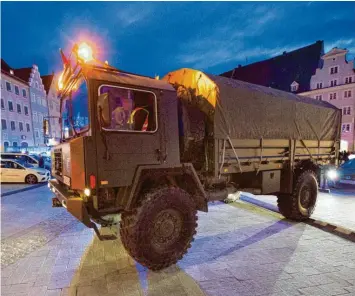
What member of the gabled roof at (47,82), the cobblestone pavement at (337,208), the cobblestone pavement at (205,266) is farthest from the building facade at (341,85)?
the gabled roof at (47,82)

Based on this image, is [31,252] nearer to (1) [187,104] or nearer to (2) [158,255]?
(2) [158,255]

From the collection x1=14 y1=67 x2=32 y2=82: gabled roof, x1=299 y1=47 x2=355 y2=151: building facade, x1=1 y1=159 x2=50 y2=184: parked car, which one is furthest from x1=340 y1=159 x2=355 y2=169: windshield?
x1=14 y1=67 x2=32 y2=82: gabled roof

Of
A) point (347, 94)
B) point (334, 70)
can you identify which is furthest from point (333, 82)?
point (347, 94)

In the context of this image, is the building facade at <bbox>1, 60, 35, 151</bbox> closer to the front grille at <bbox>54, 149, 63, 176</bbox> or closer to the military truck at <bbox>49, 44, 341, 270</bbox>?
the front grille at <bbox>54, 149, 63, 176</bbox>

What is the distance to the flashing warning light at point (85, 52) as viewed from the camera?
12.1 feet

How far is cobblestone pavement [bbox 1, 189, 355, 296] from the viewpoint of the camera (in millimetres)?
3326

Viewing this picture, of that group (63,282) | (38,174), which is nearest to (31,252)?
(63,282)

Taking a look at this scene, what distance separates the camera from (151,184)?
164 inches

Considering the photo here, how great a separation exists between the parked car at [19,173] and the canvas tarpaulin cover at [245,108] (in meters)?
12.5

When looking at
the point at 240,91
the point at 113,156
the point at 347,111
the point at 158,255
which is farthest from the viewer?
the point at 347,111

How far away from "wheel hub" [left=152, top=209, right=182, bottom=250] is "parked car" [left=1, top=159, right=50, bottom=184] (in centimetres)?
1309

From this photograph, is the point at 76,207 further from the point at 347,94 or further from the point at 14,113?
the point at 347,94

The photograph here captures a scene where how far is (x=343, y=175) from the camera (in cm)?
1155

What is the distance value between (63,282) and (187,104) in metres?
3.71
